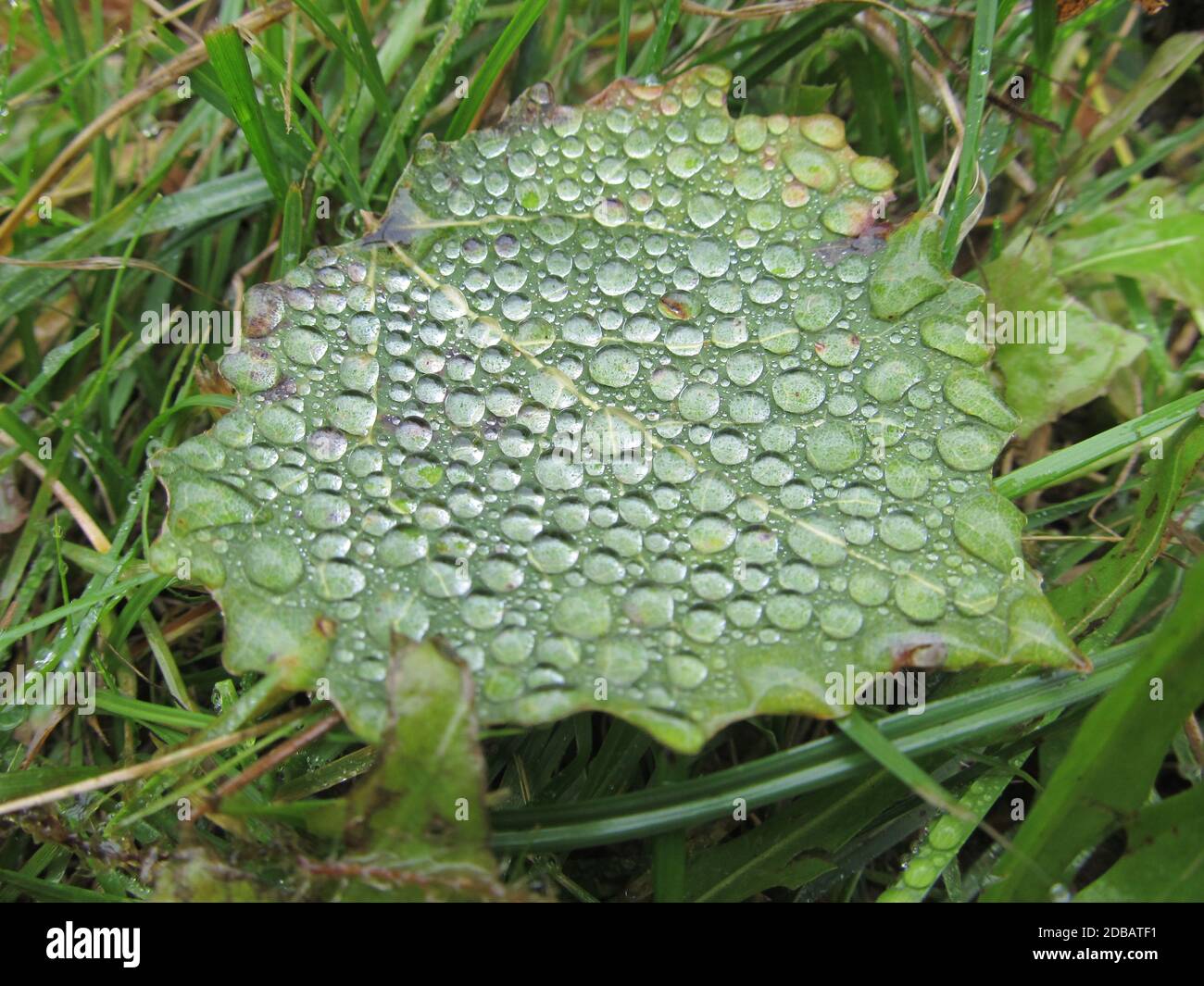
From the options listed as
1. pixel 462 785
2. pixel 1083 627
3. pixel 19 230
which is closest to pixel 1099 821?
pixel 1083 627

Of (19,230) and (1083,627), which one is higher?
(19,230)

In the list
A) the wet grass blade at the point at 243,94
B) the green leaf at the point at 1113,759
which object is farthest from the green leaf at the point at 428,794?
the wet grass blade at the point at 243,94

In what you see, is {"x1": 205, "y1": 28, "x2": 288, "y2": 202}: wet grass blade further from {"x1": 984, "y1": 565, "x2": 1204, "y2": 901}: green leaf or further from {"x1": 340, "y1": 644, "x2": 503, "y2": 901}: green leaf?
{"x1": 984, "y1": 565, "x2": 1204, "y2": 901}: green leaf

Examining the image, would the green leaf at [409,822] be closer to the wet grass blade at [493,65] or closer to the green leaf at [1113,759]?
the green leaf at [1113,759]

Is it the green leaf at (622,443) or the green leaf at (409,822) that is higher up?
the green leaf at (622,443)

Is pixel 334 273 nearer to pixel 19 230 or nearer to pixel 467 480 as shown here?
pixel 467 480

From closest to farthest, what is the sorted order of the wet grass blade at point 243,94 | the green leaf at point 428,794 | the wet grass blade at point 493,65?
the green leaf at point 428,794 < the wet grass blade at point 243,94 < the wet grass blade at point 493,65
